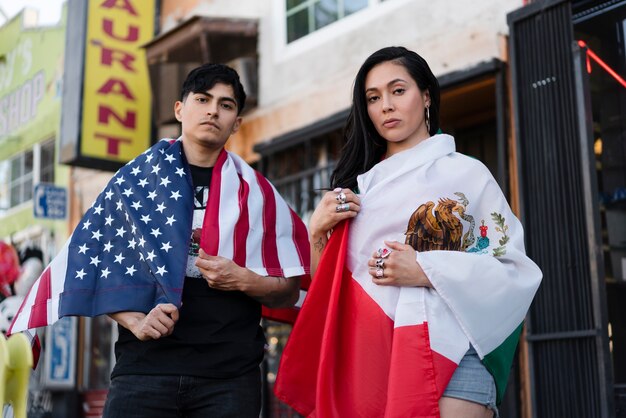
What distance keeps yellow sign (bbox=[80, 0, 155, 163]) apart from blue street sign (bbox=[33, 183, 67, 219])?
8.11 ft

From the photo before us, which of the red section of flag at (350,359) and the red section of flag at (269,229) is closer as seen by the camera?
the red section of flag at (350,359)

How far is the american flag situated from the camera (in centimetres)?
318

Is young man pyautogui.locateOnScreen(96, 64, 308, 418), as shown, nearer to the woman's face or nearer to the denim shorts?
the woman's face

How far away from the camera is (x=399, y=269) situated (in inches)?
106

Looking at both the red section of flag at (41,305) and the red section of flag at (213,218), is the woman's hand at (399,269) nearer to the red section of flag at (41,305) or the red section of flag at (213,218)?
the red section of flag at (213,218)

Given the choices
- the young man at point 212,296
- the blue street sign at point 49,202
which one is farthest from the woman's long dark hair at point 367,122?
the blue street sign at point 49,202

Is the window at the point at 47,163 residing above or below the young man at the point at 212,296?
above

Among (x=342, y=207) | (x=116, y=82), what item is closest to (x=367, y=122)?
(x=342, y=207)

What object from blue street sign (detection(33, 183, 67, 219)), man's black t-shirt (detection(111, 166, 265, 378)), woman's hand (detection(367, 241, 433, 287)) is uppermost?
blue street sign (detection(33, 183, 67, 219))

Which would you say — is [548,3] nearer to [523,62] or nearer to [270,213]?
[523,62]

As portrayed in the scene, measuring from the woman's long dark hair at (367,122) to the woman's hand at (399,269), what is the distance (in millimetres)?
426

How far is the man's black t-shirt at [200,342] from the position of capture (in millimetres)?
3109

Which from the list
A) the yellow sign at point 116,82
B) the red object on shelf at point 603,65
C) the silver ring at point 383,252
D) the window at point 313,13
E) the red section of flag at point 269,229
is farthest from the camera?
the yellow sign at point 116,82

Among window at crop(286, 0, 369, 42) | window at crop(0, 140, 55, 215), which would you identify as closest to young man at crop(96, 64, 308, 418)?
window at crop(286, 0, 369, 42)
